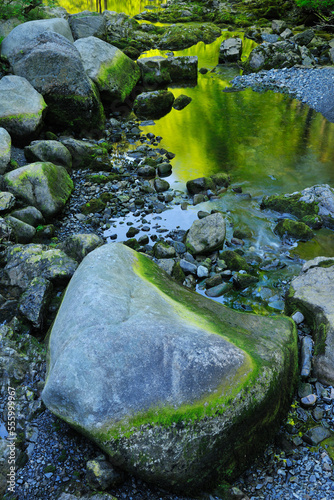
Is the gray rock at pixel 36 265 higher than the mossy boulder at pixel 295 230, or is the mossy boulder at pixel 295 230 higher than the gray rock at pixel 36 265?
the gray rock at pixel 36 265

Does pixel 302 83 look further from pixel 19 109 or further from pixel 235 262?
pixel 235 262

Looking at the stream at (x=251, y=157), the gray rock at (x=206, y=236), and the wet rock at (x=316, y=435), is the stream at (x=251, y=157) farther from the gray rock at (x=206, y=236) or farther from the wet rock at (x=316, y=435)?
the wet rock at (x=316, y=435)

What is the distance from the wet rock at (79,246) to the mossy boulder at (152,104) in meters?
9.71

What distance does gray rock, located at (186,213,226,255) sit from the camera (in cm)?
754

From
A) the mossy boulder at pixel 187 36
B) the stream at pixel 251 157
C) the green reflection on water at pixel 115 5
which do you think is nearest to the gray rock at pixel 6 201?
the stream at pixel 251 157

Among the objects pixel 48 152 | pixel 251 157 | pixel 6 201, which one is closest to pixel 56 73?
pixel 48 152

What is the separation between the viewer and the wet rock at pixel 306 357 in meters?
4.86

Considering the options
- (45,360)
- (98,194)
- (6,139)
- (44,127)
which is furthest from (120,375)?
(44,127)

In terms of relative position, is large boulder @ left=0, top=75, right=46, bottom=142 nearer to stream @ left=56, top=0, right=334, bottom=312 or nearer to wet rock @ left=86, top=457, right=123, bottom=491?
stream @ left=56, top=0, right=334, bottom=312

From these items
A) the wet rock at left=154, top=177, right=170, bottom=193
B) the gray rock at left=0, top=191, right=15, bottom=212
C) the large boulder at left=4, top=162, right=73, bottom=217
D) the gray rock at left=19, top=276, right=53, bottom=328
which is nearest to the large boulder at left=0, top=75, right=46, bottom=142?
the large boulder at left=4, top=162, right=73, bottom=217

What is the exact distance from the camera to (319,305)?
213 inches

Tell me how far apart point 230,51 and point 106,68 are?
10.7m

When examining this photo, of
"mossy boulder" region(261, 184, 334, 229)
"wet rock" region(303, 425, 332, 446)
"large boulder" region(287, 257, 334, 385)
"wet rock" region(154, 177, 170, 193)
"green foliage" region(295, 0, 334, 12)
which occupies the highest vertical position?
"green foliage" region(295, 0, 334, 12)

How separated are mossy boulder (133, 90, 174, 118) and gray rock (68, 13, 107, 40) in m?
6.53
